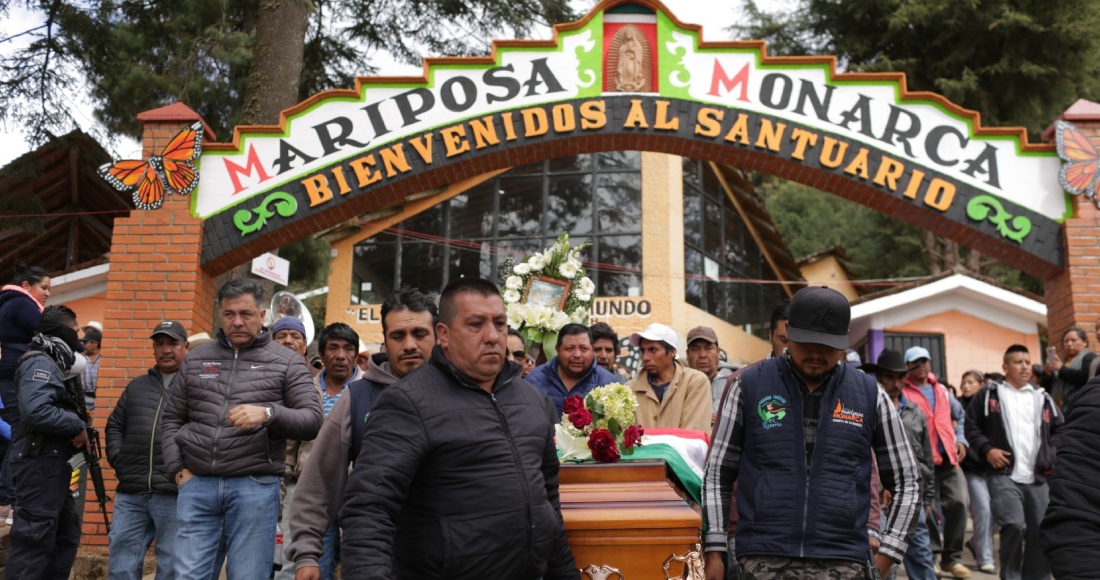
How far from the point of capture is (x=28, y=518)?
5.97 m

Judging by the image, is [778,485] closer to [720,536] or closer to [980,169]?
[720,536]

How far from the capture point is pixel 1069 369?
759 cm

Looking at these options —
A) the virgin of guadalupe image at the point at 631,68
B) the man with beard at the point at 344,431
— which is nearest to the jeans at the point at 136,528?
the man with beard at the point at 344,431

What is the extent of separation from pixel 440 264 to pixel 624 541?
725 inches

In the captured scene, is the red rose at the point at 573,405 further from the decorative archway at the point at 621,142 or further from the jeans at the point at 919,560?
the decorative archway at the point at 621,142

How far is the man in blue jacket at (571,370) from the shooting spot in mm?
6258

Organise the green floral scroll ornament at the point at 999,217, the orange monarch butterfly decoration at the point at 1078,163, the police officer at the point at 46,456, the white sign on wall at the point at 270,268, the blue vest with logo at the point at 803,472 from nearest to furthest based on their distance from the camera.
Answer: the blue vest with logo at the point at 803,472, the police officer at the point at 46,456, the orange monarch butterfly decoration at the point at 1078,163, the green floral scroll ornament at the point at 999,217, the white sign on wall at the point at 270,268

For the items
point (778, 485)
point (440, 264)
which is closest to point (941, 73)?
point (440, 264)

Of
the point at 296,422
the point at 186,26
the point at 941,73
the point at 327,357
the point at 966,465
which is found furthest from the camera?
the point at 941,73

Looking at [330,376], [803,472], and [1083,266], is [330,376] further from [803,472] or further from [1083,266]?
[1083,266]

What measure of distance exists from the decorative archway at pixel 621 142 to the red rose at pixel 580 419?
560 cm

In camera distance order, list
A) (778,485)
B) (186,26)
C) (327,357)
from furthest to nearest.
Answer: (186,26)
(327,357)
(778,485)

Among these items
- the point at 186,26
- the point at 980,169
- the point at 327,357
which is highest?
the point at 186,26

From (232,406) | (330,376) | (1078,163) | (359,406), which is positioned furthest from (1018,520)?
(232,406)
